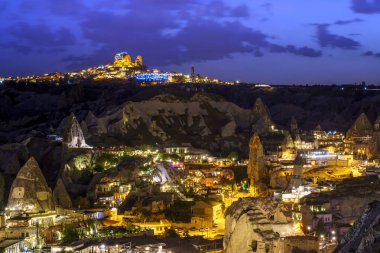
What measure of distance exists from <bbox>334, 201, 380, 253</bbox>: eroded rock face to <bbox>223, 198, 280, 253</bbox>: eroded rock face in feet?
34.7

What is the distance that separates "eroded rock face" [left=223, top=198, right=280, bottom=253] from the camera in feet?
82.9

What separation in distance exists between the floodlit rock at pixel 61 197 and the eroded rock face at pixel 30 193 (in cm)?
101

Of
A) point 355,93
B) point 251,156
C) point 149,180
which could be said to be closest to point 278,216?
point 149,180

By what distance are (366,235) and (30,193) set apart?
34.3m

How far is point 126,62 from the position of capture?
194 meters

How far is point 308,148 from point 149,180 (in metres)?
26.5

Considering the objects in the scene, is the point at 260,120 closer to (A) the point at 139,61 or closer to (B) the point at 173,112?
(B) the point at 173,112

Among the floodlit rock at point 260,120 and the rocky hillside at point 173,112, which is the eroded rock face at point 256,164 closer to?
the rocky hillside at point 173,112

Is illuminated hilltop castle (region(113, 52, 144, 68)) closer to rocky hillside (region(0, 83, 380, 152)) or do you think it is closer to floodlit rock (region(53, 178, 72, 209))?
rocky hillside (region(0, 83, 380, 152))

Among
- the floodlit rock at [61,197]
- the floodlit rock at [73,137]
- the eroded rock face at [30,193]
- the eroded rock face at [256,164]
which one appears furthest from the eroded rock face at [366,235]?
the floodlit rock at [73,137]

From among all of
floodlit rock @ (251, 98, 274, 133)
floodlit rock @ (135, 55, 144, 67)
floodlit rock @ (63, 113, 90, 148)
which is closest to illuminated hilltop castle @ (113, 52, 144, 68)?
floodlit rock @ (135, 55, 144, 67)

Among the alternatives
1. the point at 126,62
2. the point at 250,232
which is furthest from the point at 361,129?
the point at 126,62

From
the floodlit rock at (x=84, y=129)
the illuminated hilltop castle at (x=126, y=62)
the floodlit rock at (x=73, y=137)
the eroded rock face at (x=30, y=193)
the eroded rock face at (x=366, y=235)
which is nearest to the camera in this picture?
the eroded rock face at (x=366, y=235)

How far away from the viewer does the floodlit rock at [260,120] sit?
89981 millimetres
